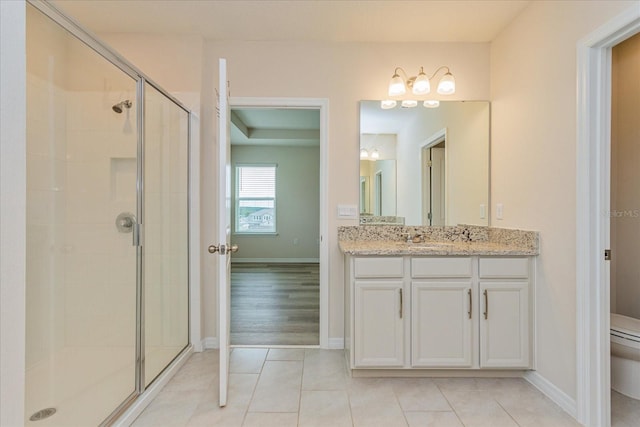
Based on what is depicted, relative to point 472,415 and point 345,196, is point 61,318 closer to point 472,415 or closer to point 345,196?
point 345,196

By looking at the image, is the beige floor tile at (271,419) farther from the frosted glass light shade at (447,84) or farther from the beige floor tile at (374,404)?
the frosted glass light shade at (447,84)

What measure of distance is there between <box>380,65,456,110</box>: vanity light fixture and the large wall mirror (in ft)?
0.18

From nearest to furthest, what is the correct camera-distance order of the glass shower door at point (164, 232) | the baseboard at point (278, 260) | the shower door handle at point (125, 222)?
the shower door handle at point (125, 222), the glass shower door at point (164, 232), the baseboard at point (278, 260)

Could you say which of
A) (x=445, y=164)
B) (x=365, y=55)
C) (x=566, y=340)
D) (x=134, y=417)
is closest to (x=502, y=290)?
(x=566, y=340)

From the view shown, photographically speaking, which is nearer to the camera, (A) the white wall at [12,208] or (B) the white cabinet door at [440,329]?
(A) the white wall at [12,208]

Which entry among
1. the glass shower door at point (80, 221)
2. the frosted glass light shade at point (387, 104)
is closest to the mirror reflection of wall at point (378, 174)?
the frosted glass light shade at point (387, 104)

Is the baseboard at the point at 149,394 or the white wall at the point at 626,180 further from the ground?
the white wall at the point at 626,180

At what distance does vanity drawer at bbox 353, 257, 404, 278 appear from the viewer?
2264 mm

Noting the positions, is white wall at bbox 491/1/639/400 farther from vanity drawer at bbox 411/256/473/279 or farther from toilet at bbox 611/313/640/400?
vanity drawer at bbox 411/256/473/279

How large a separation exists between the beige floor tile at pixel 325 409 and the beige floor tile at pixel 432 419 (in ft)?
1.10

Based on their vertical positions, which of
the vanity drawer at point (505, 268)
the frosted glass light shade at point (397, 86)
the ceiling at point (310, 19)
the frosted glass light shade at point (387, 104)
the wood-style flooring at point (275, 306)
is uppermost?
the ceiling at point (310, 19)

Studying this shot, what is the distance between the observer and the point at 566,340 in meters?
1.98

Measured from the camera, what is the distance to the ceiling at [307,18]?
2322mm

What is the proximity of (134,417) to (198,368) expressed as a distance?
63 cm
